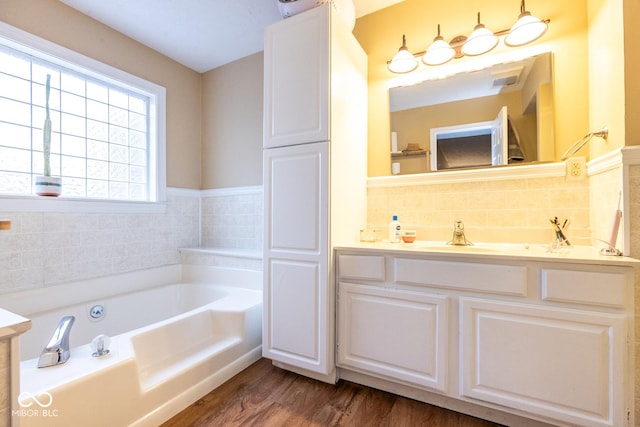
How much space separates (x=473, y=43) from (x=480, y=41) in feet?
0.12

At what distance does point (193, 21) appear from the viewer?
221 cm

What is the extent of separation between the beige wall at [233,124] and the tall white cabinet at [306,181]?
3.24 ft

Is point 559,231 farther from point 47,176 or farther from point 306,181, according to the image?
point 47,176

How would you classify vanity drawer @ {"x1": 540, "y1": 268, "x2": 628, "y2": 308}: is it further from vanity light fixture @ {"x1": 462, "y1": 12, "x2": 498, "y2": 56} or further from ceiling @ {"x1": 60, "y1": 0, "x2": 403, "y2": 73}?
ceiling @ {"x1": 60, "y1": 0, "x2": 403, "y2": 73}

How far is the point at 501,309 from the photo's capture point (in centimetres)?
124

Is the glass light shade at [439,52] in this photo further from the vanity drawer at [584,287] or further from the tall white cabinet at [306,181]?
the vanity drawer at [584,287]

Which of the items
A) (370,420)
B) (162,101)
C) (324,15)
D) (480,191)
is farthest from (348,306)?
→ (162,101)

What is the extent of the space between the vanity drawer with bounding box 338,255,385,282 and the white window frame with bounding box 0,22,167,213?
6.44 feet

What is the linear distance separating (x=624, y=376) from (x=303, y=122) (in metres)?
1.81

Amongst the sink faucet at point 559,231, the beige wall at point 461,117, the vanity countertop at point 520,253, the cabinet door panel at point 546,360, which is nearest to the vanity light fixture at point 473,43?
the beige wall at point 461,117

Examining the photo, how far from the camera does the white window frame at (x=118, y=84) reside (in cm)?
179

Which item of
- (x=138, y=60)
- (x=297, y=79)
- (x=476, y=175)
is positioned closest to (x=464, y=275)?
(x=476, y=175)

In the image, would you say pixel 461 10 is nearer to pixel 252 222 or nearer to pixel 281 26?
pixel 281 26

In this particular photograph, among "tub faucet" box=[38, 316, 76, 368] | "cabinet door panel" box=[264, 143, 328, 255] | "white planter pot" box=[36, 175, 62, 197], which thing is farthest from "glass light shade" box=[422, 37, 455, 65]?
"white planter pot" box=[36, 175, 62, 197]
